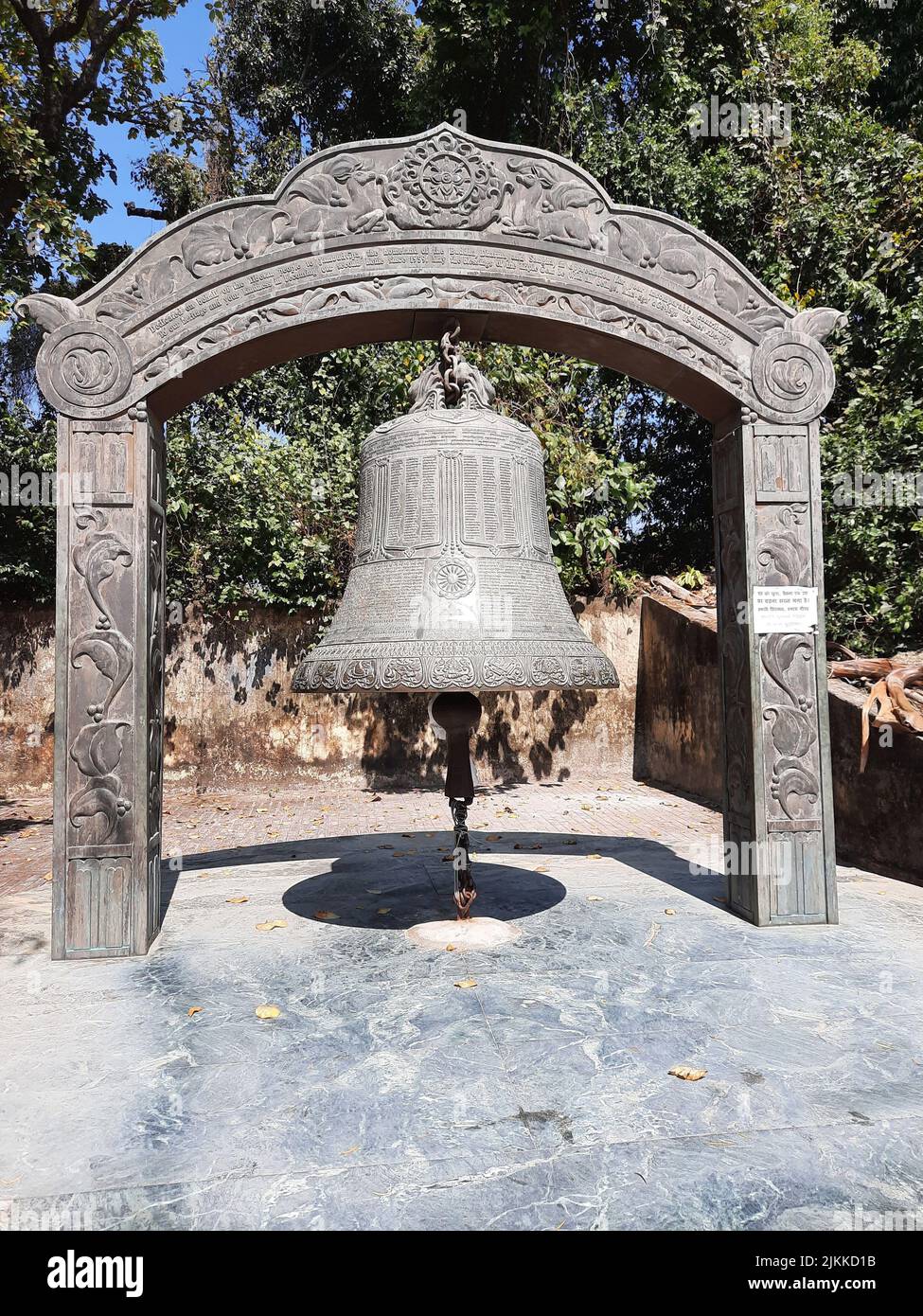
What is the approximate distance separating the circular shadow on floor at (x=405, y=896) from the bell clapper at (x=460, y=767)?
1.08 ft

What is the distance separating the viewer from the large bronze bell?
3408 mm

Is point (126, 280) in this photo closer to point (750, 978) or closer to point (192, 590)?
point (750, 978)

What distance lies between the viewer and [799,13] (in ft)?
41.9

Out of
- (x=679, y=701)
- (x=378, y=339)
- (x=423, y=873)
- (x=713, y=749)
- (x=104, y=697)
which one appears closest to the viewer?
(x=104, y=697)

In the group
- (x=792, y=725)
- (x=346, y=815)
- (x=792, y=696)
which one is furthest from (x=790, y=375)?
(x=346, y=815)

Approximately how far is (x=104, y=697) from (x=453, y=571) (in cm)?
188

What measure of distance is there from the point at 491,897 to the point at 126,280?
3800 mm

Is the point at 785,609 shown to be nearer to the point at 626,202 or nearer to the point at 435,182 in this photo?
the point at 435,182

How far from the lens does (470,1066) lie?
277 centimetres

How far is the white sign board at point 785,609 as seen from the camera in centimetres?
448

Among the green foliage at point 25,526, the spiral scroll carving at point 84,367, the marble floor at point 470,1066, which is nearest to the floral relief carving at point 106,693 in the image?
the spiral scroll carving at point 84,367

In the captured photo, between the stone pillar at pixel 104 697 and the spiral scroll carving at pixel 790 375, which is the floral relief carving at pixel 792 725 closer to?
the spiral scroll carving at pixel 790 375

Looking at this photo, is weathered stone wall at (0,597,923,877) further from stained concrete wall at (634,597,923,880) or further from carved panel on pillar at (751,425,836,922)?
carved panel on pillar at (751,425,836,922)
